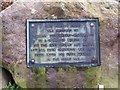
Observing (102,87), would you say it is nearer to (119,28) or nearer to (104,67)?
(104,67)

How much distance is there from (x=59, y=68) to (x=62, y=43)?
1.10 feet

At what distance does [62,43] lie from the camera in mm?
4027

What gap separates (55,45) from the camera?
402 centimetres

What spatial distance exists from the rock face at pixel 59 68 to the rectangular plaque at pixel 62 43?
72mm

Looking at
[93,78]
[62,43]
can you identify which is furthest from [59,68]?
[93,78]

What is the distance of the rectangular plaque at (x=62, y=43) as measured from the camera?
4.00 meters

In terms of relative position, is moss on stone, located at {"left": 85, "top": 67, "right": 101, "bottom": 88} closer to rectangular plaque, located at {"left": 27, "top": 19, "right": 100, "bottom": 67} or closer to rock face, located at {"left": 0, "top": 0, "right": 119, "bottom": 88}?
rock face, located at {"left": 0, "top": 0, "right": 119, "bottom": 88}

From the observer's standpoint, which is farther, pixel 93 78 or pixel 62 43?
pixel 62 43

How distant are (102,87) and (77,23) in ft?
2.96

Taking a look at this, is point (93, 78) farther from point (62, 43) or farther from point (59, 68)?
point (62, 43)

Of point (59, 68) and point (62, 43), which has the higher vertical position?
point (62, 43)

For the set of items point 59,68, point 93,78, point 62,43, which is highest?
point 62,43

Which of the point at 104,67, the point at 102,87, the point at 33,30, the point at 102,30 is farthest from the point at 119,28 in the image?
the point at 33,30

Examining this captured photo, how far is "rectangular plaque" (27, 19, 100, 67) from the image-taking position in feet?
13.1
